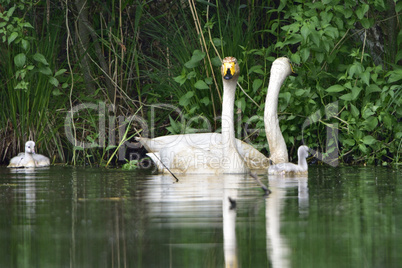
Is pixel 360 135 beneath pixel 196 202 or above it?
above

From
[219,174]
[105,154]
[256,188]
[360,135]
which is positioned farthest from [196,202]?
[105,154]

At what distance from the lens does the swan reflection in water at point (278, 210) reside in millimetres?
3869

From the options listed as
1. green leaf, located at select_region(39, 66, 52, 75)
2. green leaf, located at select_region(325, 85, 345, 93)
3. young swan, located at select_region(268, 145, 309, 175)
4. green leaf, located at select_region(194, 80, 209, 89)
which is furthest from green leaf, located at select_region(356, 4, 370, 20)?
green leaf, located at select_region(39, 66, 52, 75)

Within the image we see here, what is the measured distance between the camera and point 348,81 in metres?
9.83

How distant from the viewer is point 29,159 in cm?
1014

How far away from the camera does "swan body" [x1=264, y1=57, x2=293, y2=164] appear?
9445mm

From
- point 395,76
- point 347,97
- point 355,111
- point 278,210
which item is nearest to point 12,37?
point 347,97

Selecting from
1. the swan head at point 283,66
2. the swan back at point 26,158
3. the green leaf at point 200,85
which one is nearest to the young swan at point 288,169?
the swan head at point 283,66

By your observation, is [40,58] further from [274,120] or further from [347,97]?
[347,97]

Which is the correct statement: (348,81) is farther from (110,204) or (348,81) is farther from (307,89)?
(110,204)

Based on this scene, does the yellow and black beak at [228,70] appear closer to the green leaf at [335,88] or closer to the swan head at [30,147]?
the green leaf at [335,88]

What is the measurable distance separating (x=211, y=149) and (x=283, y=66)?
1.41 meters

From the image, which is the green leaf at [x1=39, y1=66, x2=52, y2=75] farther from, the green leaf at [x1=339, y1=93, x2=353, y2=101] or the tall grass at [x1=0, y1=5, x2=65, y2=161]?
the green leaf at [x1=339, y1=93, x2=353, y2=101]

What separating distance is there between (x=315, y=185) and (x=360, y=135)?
2.58 m
